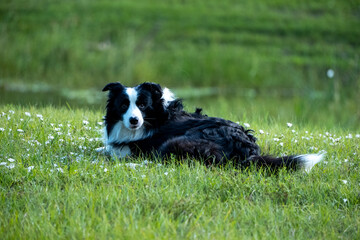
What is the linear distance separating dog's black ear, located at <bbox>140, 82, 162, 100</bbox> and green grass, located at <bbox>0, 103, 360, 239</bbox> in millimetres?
914

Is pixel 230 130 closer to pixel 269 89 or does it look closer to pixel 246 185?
pixel 246 185

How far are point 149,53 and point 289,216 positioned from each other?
1466cm

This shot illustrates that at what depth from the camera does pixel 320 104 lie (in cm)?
1230

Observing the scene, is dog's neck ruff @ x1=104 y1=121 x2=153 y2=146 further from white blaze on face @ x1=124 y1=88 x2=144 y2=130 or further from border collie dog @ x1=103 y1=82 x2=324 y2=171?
white blaze on face @ x1=124 y1=88 x2=144 y2=130

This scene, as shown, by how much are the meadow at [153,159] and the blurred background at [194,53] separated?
0.26 feet

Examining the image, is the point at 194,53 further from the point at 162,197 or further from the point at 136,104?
the point at 162,197

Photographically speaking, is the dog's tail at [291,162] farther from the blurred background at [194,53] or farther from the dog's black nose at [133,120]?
the blurred background at [194,53]

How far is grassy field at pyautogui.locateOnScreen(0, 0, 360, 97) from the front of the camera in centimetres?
1628

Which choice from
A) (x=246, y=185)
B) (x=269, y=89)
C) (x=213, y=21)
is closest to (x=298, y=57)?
(x=269, y=89)

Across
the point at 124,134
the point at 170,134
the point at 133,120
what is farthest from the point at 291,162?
the point at 124,134

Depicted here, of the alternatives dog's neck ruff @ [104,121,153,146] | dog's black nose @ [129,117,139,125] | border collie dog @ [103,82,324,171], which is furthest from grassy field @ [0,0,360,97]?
dog's black nose @ [129,117,139,125]

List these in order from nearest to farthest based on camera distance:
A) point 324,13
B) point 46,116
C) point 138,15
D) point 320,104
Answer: point 46,116 → point 320,104 → point 138,15 → point 324,13

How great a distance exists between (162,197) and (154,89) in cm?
207

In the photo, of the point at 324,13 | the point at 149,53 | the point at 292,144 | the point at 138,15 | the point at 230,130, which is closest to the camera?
the point at 230,130
